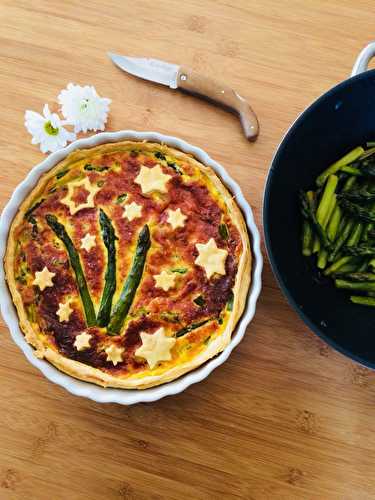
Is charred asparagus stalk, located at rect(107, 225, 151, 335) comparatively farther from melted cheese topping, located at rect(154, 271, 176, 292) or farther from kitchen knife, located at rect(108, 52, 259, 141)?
kitchen knife, located at rect(108, 52, 259, 141)

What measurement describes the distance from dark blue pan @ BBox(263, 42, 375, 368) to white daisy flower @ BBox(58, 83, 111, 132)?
1.06 metres

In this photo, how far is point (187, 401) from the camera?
2.93 m

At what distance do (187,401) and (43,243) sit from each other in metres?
1.14

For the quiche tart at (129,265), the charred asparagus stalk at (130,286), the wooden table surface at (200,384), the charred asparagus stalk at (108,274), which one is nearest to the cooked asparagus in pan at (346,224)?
the wooden table surface at (200,384)

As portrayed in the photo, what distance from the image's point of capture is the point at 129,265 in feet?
9.20

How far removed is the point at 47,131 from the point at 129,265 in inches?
34.5

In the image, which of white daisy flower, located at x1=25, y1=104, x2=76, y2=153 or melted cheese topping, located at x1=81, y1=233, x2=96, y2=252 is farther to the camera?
white daisy flower, located at x1=25, y1=104, x2=76, y2=153

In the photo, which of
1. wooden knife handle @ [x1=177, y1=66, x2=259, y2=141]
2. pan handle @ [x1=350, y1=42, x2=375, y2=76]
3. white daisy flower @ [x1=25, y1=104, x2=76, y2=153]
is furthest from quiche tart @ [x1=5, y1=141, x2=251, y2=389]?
pan handle @ [x1=350, y1=42, x2=375, y2=76]

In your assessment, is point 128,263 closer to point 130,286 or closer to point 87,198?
point 130,286

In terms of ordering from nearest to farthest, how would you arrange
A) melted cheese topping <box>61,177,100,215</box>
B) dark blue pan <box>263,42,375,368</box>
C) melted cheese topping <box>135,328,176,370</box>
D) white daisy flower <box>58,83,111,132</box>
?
dark blue pan <box>263,42,375,368</box>, melted cheese topping <box>135,328,176,370</box>, melted cheese topping <box>61,177,100,215</box>, white daisy flower <box>58,83,111,132</box>

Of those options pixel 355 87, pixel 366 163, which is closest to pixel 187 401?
pixel 366 163

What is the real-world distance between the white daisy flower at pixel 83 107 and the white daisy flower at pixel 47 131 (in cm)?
6

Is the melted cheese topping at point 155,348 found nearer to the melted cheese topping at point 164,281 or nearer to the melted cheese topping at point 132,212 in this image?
the melted cheese topping at point 164,281

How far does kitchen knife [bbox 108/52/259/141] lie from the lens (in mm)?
2961
